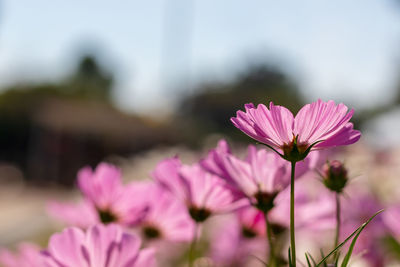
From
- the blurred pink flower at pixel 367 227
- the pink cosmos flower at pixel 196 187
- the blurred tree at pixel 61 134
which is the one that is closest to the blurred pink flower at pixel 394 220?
the blurred pink flower at pixel 367 227

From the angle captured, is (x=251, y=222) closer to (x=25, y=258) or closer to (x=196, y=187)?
(x=196, y=187)

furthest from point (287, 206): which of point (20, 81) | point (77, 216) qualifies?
point (20, 81)

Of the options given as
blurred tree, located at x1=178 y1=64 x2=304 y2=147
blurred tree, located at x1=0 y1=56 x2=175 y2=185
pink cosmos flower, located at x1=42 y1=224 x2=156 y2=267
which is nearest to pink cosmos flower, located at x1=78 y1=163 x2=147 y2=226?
pink cosmos flower, located at x1=42 y1=224 x2=156 y2=267

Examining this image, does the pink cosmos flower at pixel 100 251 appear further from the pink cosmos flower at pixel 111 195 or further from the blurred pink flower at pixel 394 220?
the blurred pink flower at pixel 394 220

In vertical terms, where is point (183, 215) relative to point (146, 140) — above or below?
above

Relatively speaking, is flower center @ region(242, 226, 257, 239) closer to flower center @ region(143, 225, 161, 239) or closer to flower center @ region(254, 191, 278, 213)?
flower center @ region(143, 225, 161, 239)

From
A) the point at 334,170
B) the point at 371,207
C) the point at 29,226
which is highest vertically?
the point at 334,170

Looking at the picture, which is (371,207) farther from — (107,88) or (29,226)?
(107,88)
